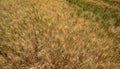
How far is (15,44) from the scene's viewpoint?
432cm

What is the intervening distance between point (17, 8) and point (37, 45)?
1865 millimetres

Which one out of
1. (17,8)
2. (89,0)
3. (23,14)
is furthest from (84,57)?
(89,0)

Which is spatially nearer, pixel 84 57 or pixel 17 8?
Result: pixel 84 57

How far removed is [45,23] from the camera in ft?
16.9

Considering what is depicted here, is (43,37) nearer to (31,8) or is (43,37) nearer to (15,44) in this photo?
(15,44)

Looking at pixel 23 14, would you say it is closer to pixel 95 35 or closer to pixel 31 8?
pixel 31 8

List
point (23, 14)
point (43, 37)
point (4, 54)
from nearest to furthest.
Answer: point (4, 54)
point (43, 37)
point (23, 14)

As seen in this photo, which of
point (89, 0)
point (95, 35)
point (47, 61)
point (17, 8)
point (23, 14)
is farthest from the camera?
point (89, 0)

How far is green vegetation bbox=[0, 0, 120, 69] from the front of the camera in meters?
4.07

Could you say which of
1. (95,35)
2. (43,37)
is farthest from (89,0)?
(43,37)

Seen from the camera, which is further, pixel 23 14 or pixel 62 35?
pixel 23 14

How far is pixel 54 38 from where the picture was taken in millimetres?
4527

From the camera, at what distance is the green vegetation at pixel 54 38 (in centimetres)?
407

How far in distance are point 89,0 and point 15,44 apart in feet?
14.5
